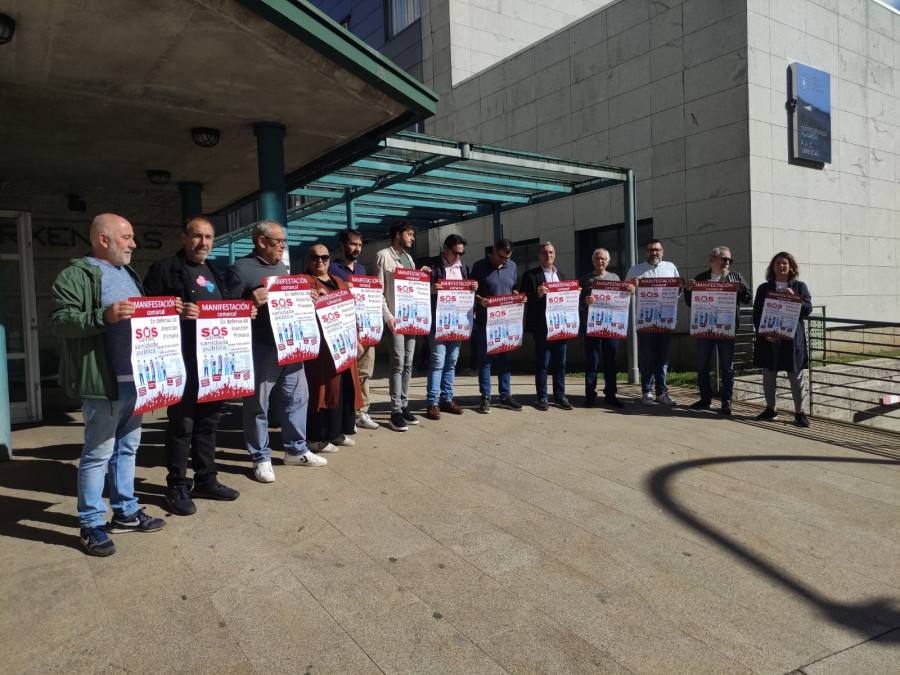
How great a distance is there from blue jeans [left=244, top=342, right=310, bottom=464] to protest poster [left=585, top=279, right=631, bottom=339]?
3.86 metres

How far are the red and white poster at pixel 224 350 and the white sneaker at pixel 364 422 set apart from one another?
210 cm

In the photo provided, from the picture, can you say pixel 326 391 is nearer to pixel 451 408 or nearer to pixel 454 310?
pixel 454 310

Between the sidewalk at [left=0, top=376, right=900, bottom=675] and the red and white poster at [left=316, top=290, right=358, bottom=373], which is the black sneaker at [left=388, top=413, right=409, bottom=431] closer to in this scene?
the sidewalk at [left=0, top=376, right=900, bottom=675]

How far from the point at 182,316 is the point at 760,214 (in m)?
10.7

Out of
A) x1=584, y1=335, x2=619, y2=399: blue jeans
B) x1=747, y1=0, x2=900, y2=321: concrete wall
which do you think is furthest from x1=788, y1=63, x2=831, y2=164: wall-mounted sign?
x1=584, y1=335, x2=619, y2=399: blue jeans

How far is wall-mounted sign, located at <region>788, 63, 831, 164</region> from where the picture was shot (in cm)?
1198

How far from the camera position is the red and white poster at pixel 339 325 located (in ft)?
16.9

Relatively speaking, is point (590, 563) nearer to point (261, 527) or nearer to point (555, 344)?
point (261, 527)

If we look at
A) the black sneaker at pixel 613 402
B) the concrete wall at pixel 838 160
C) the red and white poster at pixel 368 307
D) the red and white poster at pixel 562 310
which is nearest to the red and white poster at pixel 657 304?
the red and white poster at pixel 562 310

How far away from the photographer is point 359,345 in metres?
6.05

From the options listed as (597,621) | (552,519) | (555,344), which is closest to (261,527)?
(552,519)

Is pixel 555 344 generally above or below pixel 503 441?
above

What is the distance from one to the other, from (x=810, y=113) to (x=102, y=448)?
44.6 ft

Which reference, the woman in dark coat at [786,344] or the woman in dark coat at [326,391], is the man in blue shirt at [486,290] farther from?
the woman in dark coat at [786,344]
